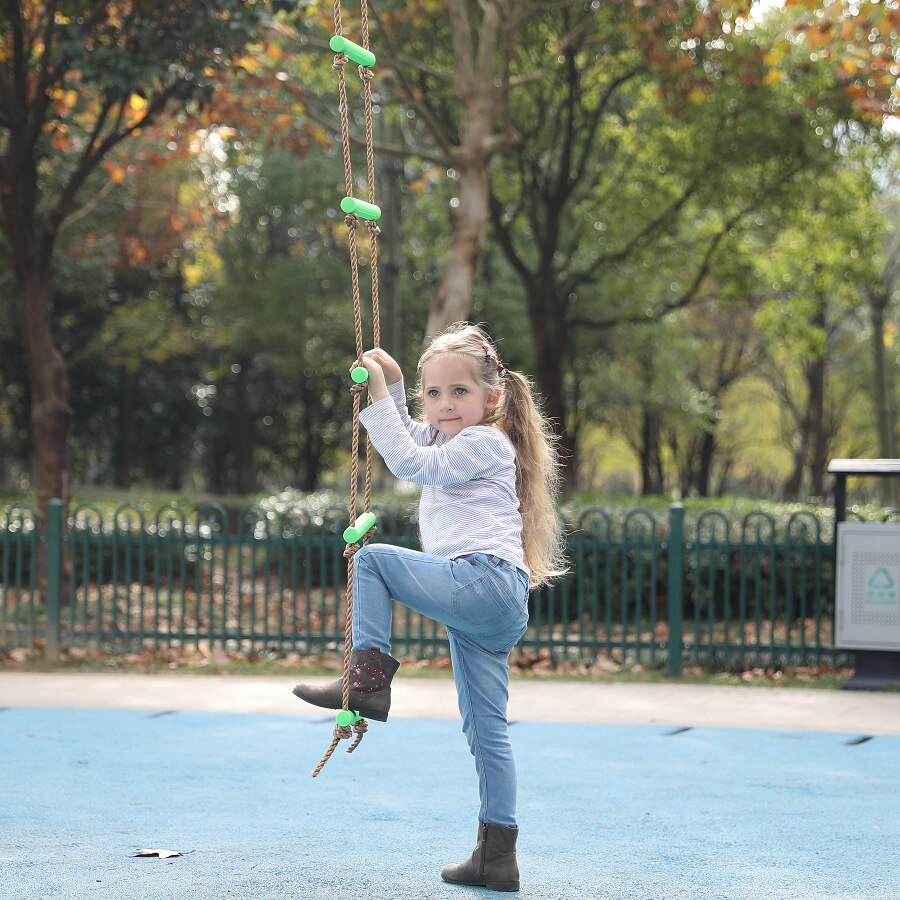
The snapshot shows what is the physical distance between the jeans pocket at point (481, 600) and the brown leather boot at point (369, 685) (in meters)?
0.28

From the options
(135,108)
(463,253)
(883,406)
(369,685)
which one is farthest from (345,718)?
(883,406)

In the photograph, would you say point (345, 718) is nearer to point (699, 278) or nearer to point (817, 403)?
point (699, 278)

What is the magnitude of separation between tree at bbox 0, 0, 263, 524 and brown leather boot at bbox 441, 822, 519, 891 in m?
8.88

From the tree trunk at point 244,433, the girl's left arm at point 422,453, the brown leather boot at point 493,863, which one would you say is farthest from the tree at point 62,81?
the tree trunk at point 244,433

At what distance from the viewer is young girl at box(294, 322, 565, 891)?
4.17 metres

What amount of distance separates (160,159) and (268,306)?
1405 cm

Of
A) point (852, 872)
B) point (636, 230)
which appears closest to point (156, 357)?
point (636, 230)

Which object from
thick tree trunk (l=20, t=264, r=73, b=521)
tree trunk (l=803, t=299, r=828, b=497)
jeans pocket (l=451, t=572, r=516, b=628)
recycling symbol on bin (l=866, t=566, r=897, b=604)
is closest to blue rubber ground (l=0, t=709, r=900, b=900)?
jeans pocket (l=451, t=572, r=516, b=628)

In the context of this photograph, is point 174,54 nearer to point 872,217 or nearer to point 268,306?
point 872,217

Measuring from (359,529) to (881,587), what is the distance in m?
6.39

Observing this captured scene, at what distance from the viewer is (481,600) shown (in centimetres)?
416

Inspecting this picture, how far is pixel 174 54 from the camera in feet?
38.8

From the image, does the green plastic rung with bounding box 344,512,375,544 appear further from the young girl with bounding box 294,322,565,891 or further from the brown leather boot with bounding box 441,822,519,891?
the brown leather boot with bounding box 441,822,519,891

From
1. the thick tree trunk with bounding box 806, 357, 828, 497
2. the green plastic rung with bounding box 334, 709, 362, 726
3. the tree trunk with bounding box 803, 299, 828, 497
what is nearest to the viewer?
the green plastic rung with bounding box 334, 709, 362, 726
